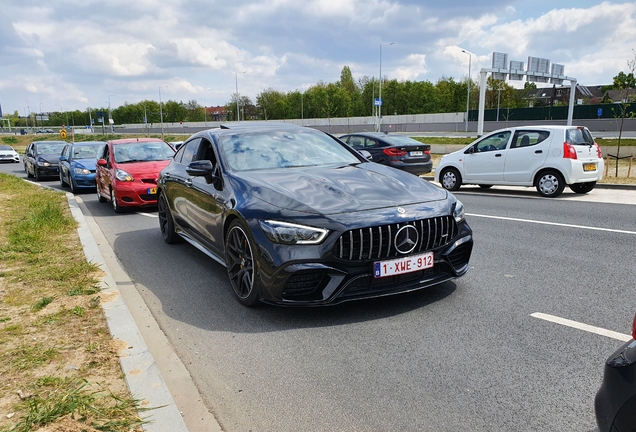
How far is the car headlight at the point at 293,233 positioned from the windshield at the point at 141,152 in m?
8.54

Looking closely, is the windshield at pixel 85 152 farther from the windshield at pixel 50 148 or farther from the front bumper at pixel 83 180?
the windshield at pixel 50 148

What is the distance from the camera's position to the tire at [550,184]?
1218 centimetres

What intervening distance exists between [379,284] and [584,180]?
9798mm

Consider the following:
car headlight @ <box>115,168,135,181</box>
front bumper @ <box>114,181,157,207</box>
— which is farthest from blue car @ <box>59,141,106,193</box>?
front bumper @ <box>114,181,157,207</box>

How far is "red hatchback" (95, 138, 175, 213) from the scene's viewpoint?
11.1 meters

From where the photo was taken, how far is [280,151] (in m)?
5.76

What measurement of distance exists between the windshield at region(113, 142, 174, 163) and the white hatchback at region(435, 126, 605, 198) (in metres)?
7.90

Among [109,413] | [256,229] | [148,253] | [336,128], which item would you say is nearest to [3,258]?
[148,253]

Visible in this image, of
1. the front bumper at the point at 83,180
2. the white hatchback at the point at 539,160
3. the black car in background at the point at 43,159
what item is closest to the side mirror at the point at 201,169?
the white hatchback at the point at 539,160

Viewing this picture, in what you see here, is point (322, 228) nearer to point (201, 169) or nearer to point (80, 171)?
point (201, 169)

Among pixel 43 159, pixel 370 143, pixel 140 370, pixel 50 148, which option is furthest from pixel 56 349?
pixel 50 148

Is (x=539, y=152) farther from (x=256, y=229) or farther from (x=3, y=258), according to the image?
(x=3, y=258)

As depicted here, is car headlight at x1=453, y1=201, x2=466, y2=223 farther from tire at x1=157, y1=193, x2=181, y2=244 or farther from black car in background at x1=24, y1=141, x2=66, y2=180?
black car in background at x1=24, y1=141, x2=66, y2=180

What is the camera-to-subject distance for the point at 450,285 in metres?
5.21
